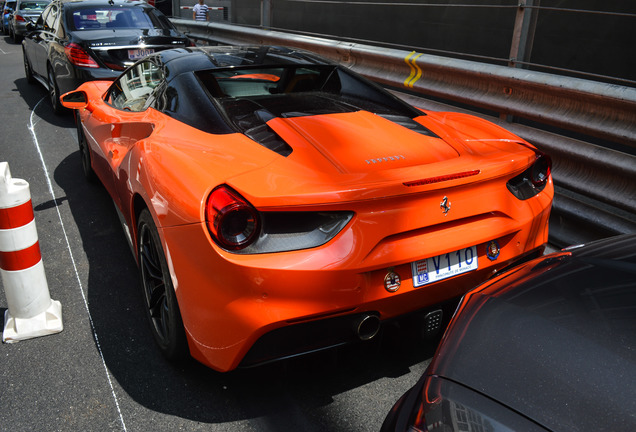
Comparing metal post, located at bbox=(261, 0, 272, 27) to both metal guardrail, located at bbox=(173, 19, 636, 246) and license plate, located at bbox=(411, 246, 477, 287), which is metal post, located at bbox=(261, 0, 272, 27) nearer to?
metal guardrail, located at bbox=(173, 19, 636, 246)

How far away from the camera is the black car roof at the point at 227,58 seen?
3292mm

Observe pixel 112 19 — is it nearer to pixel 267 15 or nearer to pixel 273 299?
pixel 267 15

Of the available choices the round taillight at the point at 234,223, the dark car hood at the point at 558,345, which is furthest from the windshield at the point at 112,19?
the dark car hood at the point at 558,345

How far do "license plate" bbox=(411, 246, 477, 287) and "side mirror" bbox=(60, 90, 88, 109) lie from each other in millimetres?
3269

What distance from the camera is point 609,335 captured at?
60.7 inches

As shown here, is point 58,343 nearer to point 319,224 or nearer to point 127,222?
point 127,222

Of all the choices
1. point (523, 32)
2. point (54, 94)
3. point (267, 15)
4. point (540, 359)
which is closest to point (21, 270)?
point (540, 359)

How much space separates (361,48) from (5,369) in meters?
4.76

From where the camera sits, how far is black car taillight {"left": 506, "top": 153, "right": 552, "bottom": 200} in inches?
104

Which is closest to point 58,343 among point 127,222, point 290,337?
point 127,222

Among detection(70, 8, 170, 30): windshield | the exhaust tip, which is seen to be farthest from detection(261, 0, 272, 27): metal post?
the exhaust tip

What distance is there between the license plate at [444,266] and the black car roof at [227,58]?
1.70 m

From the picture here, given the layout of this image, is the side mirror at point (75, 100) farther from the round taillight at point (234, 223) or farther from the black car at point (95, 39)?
the black car at point (95, 39)

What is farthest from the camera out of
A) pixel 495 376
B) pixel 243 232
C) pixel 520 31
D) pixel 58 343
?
pixel 520 31
